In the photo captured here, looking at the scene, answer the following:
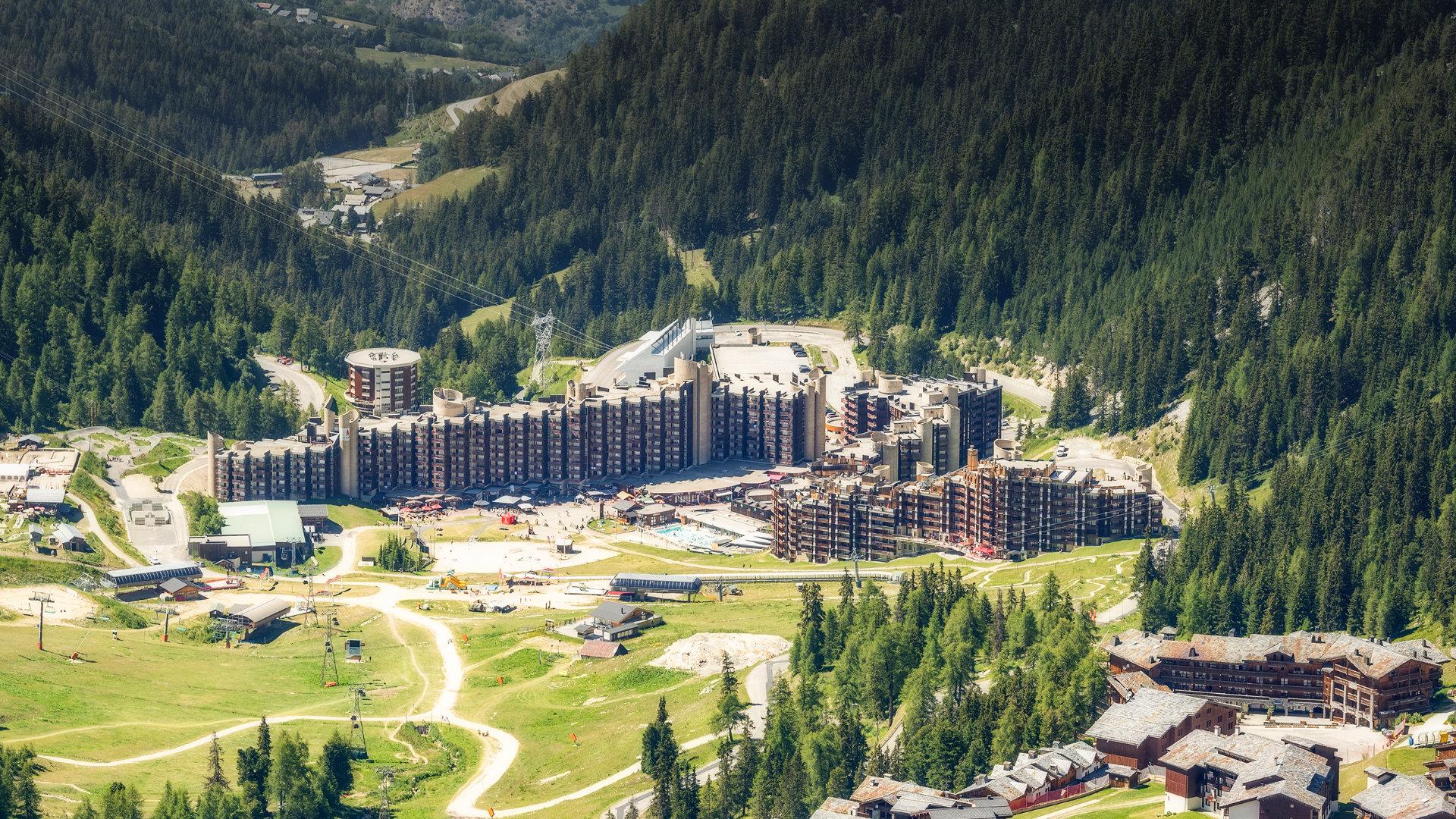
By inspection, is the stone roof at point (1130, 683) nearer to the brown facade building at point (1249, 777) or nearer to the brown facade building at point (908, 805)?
the brown facade building at point (1249, 777)

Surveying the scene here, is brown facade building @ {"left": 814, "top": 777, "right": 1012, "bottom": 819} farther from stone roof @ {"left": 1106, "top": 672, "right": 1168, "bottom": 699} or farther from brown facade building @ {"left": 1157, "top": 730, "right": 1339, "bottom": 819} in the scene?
stone roof @ {"left": 1106, "top": 672, "right": 1168, "bottom": 699}

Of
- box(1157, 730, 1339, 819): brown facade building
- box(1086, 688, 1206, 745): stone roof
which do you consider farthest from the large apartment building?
box(1157, 730, 1339, 819): brown facade building

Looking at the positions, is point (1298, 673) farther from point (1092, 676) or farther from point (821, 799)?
point (821, 799)

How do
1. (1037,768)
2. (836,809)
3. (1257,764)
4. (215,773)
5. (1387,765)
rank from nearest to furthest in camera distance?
1. (1257,764)
2. (1387,765)
3. (836,809)
4. (1037,768)
5. (215,773)

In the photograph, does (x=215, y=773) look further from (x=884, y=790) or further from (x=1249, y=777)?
(x=1249, y=777)

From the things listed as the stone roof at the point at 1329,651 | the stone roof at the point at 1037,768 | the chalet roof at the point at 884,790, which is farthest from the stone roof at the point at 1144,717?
the chalet roof at the point at 884,790

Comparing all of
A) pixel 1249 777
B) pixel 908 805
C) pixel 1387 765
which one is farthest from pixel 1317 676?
pixel 908 805
